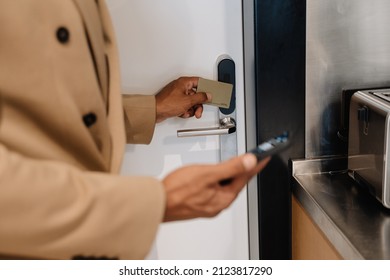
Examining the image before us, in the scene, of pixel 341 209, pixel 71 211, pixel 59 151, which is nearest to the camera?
pixel 71 211

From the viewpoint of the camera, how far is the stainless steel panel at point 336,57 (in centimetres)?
132

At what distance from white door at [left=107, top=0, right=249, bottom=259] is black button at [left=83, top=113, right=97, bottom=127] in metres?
0.51

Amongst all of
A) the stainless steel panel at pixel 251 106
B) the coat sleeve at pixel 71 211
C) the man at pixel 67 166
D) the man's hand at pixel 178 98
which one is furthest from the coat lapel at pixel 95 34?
the stainless steel panel at pixel 251 106

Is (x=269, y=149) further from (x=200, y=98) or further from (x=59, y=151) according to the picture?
(x=200, y=98)

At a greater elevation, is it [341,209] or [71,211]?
[71,211]

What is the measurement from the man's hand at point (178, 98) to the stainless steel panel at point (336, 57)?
307 mm

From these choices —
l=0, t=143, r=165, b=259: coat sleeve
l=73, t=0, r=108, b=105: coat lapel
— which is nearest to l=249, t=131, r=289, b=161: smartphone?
l=0, t=143, r=165, b=259: coat sleeve

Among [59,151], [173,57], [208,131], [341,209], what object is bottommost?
[341,209]

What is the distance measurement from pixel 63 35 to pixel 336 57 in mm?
815

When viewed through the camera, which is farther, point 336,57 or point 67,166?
point 336,57

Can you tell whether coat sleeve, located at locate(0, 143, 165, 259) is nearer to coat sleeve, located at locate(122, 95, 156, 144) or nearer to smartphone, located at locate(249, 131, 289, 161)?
smartphone, located at locate(249, 131, 289, 161)

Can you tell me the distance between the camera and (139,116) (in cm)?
124

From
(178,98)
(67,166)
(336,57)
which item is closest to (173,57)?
(178,98)
